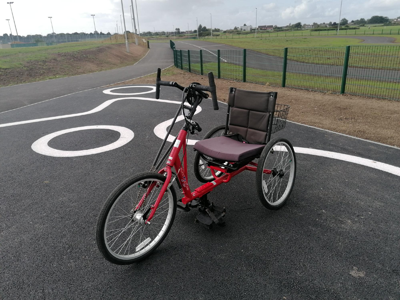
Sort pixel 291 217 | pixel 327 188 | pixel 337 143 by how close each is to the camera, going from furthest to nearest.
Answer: pixel 337 143 < pixel 327 188 < pixel 291 217

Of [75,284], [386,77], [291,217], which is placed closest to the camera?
[75,284]

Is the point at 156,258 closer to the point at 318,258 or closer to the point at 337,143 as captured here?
the point at 318,258

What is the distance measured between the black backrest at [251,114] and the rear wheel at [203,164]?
0.20m

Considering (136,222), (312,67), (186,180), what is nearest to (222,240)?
(186,180)

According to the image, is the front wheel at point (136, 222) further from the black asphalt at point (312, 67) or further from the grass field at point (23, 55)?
the grass field at point (23, 55)

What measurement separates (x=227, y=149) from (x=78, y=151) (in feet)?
10.6

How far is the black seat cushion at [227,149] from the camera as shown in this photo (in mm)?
2863

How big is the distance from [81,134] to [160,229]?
3.97 meters

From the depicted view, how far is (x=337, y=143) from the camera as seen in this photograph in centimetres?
527

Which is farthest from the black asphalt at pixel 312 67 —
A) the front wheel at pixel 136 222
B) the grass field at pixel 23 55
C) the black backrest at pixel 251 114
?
the grass field at pixel 23 55

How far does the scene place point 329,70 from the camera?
10461mm

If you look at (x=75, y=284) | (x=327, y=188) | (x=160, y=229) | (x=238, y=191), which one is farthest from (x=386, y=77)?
(x=75, y=284)

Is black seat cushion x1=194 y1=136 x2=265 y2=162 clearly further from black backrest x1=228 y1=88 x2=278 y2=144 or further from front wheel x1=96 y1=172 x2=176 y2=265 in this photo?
front wheel x1=96 y1=172 x2=176 y2=265

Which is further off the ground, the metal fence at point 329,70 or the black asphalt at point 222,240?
the metal fence at point 329,70
